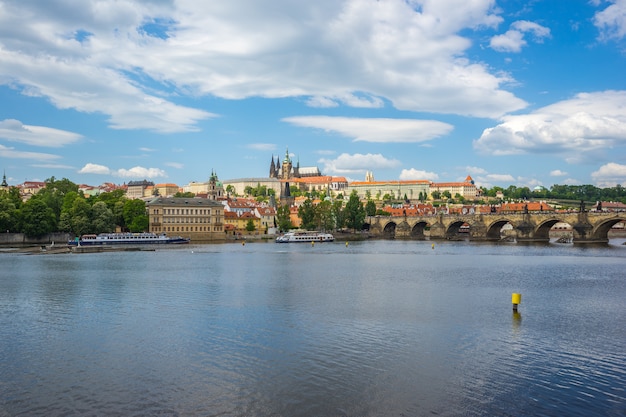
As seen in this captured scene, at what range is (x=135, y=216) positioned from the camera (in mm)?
97125

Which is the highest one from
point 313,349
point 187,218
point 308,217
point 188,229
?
point 187,218

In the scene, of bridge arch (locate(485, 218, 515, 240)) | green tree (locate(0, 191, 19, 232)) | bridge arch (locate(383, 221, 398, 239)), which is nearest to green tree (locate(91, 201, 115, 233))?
green tree (locate(0, 191, 19, 232))

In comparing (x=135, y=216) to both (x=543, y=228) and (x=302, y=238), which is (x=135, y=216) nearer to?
(x=302, y=238)

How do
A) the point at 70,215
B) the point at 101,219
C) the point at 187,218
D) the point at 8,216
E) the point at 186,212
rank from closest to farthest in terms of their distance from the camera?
the point at 8,216 < the point at 70,215 < the point at 101,219 < the point at 186,212 < the point at 187,218

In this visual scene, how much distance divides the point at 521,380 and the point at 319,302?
1326cm

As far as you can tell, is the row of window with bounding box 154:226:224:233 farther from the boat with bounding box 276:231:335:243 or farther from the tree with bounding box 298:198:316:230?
the tree with bounding box 298:198:316:230

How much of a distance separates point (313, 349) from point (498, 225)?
82152 millimetres

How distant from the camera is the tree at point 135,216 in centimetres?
9556

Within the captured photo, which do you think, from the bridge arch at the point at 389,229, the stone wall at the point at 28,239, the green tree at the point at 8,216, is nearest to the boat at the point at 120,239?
the stone wall at the point at 28,239

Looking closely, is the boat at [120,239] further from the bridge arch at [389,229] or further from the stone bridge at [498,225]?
the bridge arch at [389,229]

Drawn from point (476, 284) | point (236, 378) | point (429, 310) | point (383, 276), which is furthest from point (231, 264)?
point (236, 378)

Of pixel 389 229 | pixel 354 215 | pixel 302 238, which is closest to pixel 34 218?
pixel 302 238

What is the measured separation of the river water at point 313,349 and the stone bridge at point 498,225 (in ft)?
147

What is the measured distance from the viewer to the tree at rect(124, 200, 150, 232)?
95562mm
